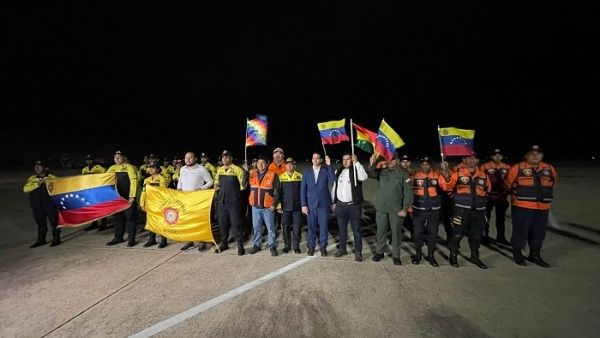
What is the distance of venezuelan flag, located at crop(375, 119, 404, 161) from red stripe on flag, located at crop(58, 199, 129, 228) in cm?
602

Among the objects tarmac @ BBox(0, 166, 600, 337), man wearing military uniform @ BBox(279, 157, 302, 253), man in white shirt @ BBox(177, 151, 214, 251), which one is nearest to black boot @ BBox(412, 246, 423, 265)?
tarmac @ BBox(0, 166, 600, 337)

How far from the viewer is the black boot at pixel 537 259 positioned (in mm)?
5224

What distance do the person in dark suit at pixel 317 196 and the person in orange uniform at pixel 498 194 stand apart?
3440 mm

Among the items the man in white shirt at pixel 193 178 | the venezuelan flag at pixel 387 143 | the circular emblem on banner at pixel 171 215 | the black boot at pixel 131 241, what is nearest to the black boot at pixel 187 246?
the man in white shirt at pixel 193 178

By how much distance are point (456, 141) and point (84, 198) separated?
914 cm

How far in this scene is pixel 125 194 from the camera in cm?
710

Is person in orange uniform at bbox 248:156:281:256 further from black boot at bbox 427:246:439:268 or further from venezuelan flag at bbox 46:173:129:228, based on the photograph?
venezuelan flag at bbox 46:173:129:228

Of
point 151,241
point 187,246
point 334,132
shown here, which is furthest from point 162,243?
point 334,132

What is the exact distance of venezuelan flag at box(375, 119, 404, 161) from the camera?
584 cm

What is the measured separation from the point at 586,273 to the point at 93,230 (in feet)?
36.1

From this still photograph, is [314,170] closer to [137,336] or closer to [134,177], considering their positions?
[137,336]

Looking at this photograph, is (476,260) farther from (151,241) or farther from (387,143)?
(151,241)

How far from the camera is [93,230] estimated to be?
799 centimetres

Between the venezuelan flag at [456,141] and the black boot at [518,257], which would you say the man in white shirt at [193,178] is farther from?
the black boot at [518,257]
